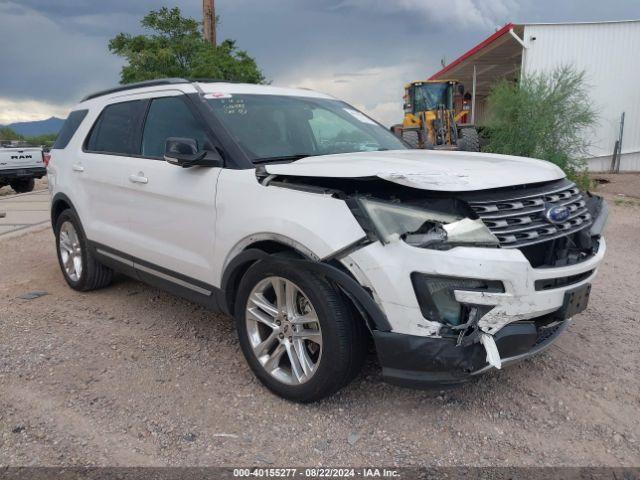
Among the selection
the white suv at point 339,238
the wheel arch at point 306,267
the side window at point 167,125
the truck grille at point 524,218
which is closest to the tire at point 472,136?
the white suv at point 339,238

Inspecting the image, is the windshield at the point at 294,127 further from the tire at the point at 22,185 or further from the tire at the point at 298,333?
the tire at the point at 22,185

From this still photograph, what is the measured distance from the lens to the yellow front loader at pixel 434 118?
16.3 m

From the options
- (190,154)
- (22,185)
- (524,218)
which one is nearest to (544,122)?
(524,218)

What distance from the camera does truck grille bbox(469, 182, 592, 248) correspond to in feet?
8.59

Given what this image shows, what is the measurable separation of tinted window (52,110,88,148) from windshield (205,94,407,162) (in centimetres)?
213

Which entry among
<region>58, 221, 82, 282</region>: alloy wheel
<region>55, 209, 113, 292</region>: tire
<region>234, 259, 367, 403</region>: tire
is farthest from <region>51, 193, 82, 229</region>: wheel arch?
<region>234, 259, 367, 403</region>: tire

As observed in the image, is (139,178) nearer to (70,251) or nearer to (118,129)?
(118,129)

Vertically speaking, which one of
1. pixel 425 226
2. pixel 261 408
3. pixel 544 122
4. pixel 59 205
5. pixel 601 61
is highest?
pixel 601 61

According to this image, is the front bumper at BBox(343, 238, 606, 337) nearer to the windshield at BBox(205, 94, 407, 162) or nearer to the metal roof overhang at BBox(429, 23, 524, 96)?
the windshield at BBox(205, 94, 407, 162)

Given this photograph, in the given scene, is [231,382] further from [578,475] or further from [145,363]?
[578,475]

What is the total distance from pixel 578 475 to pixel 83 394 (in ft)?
8.95

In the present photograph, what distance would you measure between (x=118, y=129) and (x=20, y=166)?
14.3m

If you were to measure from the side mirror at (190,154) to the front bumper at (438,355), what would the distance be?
1.51 meters

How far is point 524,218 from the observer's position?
8.95ft
